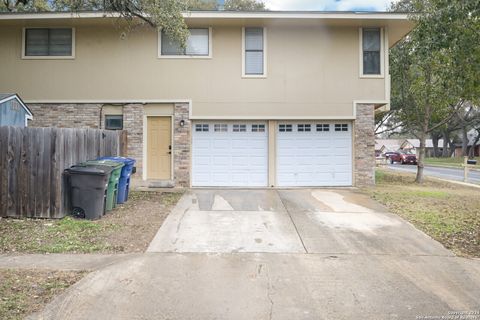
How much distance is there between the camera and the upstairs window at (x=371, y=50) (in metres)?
12.9

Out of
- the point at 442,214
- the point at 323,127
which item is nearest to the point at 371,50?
the point at 323,127

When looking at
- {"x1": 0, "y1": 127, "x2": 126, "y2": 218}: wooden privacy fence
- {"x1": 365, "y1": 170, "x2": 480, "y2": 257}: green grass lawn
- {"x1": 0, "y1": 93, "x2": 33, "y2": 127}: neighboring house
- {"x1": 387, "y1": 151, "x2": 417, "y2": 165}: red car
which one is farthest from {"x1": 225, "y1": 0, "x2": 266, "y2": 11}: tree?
{"x1": 387, "y1": 151, "x2": 417, "y2": 165}: red car

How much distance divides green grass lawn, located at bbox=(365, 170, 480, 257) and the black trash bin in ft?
20.7

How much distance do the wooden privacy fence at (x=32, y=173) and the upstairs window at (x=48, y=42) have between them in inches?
235

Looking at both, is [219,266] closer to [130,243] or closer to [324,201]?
[130,243]

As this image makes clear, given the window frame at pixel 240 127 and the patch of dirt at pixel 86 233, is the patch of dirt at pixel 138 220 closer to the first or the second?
the patch of dirt at pixel 86 233

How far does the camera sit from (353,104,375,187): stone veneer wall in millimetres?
12820

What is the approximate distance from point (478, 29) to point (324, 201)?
17.1 ft

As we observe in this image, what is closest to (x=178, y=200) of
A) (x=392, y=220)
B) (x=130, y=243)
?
(x=130, y=243)

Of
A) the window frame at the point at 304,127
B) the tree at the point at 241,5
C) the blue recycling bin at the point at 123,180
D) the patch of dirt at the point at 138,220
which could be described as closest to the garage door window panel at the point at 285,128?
the window frame at the point at 304,127

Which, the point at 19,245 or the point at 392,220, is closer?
the point at 19,245

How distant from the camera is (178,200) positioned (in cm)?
1027

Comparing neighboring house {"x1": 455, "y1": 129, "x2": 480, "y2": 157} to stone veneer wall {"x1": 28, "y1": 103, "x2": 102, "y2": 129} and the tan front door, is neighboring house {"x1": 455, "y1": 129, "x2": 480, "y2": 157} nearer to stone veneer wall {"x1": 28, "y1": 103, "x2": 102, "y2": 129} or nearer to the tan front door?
the tan front door

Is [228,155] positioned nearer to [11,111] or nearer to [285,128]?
[285,128]
